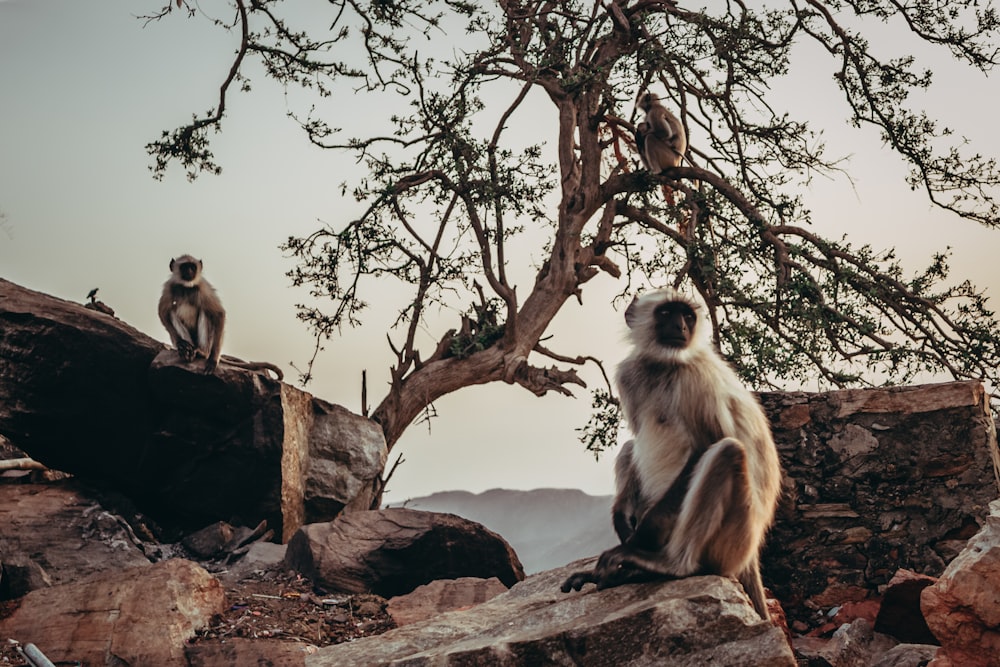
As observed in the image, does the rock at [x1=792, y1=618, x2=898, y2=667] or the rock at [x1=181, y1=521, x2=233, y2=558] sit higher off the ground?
the rock at [x1=181, y1=521, x2=233, y2=558]

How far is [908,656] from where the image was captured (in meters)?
4.22

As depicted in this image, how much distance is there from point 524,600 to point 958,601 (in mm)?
1945

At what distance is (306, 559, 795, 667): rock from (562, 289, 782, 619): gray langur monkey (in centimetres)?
12

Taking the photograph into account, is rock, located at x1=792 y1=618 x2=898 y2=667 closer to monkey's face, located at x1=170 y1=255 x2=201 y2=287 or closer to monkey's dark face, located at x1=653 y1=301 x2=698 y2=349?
monkey's dark face, located at x1=653 y1=301 x2=698 y2=349

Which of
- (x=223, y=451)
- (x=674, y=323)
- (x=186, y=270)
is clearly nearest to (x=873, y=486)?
(x=674, y=323)

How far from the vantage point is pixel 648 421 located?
407cm

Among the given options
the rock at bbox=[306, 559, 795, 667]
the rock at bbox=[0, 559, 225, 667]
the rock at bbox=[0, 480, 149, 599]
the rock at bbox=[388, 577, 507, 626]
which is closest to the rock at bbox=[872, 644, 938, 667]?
the rock at bbox=[306, 559, 795, 667]

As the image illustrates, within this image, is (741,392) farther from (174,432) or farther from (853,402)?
(174,432)

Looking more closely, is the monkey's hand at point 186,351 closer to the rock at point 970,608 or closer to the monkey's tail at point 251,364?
the monkey's tail at point 251,364

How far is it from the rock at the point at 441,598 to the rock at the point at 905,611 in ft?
8.65

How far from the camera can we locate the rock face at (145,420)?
8.32 m

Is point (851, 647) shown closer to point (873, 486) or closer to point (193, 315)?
point (873, 486)

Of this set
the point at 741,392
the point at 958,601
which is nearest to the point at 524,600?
the point at 741,392

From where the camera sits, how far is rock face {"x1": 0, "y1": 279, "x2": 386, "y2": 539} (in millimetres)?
8320
